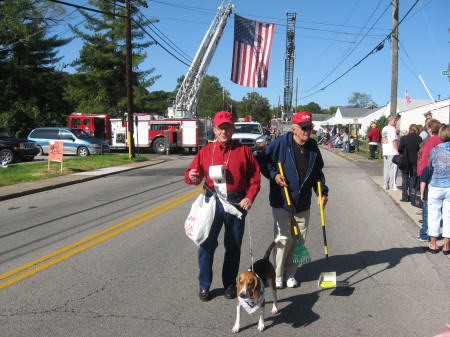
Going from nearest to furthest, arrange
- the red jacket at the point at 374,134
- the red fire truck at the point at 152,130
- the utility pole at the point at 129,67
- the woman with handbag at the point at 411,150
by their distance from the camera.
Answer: the woman with handbag at the point at 411,150 < the red jacket at the point at 374,134 < the utility pole at the point at 129,67 < the red fire truck at the point at 152,130

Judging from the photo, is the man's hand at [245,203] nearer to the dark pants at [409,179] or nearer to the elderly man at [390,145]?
the dark pants at [409,179]

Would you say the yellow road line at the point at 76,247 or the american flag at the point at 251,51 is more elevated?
the american flag at the point at 251,51

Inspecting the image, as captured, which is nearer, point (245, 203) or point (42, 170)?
point (245, 203)

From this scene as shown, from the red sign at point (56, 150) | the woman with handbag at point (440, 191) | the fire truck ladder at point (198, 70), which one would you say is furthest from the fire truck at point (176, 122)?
the woman with handbag at point (440, 191)

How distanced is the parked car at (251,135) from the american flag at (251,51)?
4.10m

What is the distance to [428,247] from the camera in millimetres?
6074

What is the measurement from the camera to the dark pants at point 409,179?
906cm

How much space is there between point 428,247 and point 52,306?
4.93 meters

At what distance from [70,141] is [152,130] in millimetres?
5504

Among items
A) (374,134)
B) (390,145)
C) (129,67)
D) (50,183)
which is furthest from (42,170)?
(374,134)

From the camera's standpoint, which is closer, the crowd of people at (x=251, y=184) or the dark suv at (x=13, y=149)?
the crowd of people at (x=251, y=184)

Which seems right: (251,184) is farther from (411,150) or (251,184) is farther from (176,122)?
(176,122)

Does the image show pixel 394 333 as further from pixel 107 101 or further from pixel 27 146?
pixel 107 101

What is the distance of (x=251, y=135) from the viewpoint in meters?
19.8
